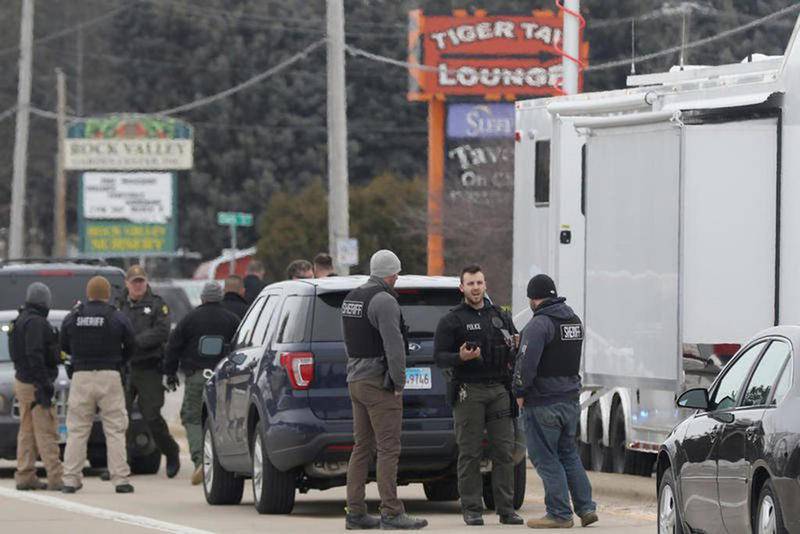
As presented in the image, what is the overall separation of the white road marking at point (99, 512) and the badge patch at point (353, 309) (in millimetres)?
1740

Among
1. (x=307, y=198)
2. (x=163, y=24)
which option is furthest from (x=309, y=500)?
(x=163, y=24)

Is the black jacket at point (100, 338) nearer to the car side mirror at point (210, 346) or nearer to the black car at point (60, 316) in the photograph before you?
the car side mirror at point (210, 346)

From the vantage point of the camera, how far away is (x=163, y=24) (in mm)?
87125

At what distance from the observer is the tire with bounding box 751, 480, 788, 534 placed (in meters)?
10.2

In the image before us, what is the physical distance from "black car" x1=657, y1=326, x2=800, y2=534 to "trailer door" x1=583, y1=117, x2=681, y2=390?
13.8 feet

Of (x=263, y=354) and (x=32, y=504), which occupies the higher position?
(x=263, y=354)

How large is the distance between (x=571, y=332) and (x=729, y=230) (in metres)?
2.36

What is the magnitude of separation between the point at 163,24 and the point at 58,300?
64.5m

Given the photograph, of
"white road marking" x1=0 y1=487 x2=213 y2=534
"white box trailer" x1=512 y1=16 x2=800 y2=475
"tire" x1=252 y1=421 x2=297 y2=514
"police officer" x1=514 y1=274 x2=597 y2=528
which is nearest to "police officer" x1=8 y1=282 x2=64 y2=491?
"white road marking" x1=0 y1=487 x2=213 y2=534

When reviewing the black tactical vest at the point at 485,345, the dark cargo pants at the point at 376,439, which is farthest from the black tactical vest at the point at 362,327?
the black tactical vest at the point at 485,345

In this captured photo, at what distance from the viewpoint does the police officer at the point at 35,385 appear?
19.0 metres

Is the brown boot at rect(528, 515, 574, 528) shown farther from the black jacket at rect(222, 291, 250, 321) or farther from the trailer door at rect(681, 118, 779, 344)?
the black jacket at rect(222, 291, 250, 321)

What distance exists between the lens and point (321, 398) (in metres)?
15.3

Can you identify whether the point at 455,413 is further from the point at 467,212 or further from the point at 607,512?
the point at 467,212
